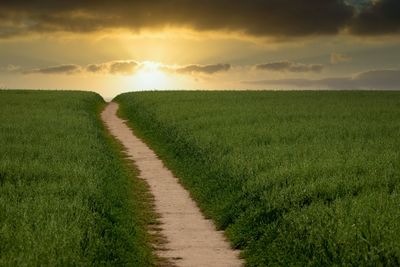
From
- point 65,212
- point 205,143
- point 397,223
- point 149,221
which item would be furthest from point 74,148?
point 397,223

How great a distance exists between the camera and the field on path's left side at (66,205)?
462 inches

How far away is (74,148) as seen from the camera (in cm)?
2555

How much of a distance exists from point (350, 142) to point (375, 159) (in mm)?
5724

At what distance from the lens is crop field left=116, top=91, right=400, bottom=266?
1202 cm

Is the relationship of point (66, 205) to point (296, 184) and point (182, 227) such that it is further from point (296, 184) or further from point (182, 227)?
point (296, 184)

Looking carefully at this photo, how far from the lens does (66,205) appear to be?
15008 millimetres

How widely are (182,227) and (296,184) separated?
11.5ft

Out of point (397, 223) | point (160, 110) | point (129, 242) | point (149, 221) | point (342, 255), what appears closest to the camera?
point (342, 255)

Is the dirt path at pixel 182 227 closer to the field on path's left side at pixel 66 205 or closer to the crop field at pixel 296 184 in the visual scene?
the crop field at pixel 296 184

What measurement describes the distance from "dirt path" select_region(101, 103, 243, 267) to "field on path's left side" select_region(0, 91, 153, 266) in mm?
725

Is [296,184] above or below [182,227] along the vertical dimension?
above

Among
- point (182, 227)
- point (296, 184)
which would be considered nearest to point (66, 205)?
point (182, 227)

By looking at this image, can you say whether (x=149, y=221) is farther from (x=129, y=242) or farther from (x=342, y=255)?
(x=342, y=255)

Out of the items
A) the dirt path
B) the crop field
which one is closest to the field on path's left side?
the dirt path
